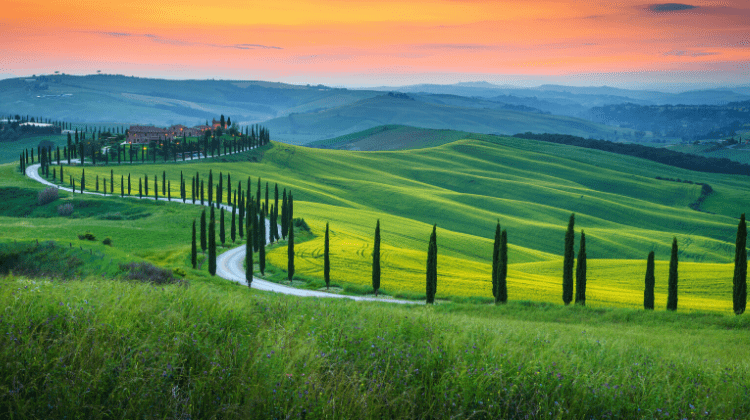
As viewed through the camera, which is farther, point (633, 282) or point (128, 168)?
point (128, 168)

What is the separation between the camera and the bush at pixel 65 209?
10619 cm

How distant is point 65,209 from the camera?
10681 centimetres

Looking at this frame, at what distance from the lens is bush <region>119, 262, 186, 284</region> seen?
43.1m

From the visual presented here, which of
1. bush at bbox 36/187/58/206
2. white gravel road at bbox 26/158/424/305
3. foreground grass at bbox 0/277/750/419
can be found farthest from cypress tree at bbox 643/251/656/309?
bush at bbox 36/187/58/206

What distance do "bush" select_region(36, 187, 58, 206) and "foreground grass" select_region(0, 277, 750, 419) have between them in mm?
121425

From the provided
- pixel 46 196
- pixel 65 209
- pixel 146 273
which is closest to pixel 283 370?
pixel 146 273

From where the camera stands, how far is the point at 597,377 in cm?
992

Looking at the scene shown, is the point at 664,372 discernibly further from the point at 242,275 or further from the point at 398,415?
the point at 242,275

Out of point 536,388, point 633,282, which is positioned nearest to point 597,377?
point 536,388

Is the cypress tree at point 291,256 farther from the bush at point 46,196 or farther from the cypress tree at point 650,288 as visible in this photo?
the bush at point 46,196

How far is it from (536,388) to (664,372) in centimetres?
352

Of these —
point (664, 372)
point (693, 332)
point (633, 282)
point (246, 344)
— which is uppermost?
point (246, 344)

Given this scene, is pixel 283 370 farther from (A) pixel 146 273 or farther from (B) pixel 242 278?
(B) pixel 242 278

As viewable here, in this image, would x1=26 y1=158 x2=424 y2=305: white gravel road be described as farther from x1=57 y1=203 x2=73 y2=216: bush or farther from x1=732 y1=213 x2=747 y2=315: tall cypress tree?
x1=57 y1=203 x2=73 y2=216: bush
